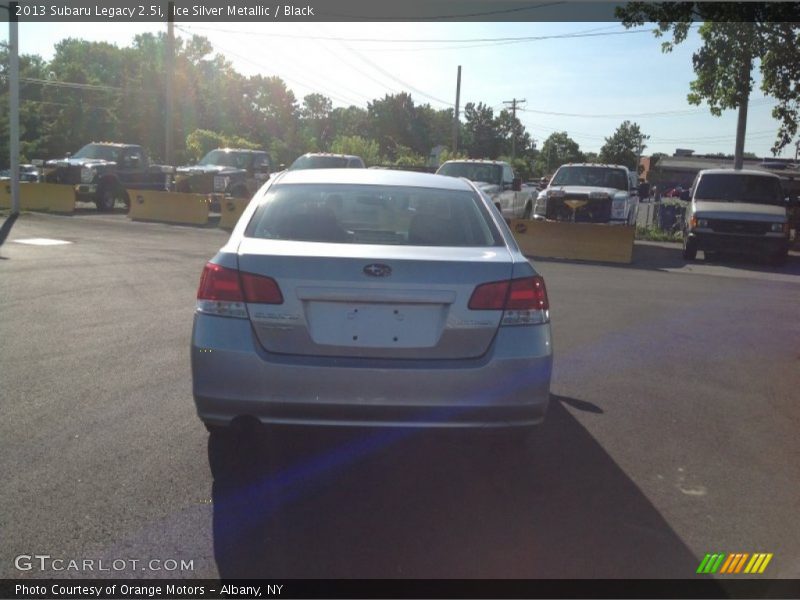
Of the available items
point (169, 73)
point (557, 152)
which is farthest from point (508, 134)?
point (169, 73)

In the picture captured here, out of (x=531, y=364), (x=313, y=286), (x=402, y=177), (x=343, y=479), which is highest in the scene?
(x=402, y=177)

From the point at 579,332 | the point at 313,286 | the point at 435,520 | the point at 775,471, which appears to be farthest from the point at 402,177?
the point at 579,332

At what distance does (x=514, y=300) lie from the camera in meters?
4.36

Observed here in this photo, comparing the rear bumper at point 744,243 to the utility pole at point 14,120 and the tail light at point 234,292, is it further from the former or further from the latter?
the utility pole at point 14,120

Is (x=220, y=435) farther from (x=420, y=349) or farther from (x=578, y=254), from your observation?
(x=578, y=254)

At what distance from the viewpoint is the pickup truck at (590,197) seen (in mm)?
19297

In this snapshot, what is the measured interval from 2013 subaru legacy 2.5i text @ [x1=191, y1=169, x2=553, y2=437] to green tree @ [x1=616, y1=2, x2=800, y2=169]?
19.3 m

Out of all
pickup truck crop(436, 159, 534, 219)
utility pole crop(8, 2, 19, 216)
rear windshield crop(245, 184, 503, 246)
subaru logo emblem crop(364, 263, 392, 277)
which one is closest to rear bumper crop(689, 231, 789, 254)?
pickup truck crop(436, 159, 534, 219)

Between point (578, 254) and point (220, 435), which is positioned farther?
point (578, 254)

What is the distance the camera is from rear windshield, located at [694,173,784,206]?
63.0ft

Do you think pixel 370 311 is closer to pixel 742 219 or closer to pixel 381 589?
pixel 381 589

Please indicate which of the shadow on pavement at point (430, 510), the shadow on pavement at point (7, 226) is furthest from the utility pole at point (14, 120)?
the shadow on pavement at point (430, 510)

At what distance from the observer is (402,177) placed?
564 cm

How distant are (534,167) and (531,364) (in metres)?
83.6
